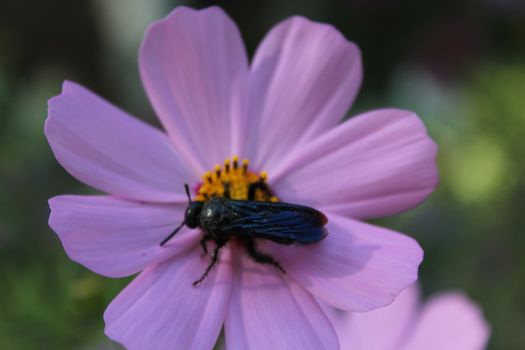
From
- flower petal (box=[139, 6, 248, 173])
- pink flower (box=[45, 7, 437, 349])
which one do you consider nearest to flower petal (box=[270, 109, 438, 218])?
pink flower (box=[45, 7, 437, 349])

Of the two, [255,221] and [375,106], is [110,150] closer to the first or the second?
[255,221]

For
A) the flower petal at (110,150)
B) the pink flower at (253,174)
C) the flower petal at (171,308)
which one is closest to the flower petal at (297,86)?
the pink flower at (253,174)

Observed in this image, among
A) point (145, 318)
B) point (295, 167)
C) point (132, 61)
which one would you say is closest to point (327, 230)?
point (295, 167)

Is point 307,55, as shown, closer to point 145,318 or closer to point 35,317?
point 145,318

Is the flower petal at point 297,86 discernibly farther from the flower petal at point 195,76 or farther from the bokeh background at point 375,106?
the bokeh background at point 375,106

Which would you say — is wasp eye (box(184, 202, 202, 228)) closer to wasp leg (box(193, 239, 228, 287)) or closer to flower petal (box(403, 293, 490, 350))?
wasp leg (box(193, 239, 228, 287))

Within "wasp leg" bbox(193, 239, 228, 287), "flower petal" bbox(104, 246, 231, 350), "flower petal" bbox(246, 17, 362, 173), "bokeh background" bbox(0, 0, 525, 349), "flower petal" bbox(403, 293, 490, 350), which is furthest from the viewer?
"bokeh background" bbox(0, 0, 525, 349)
